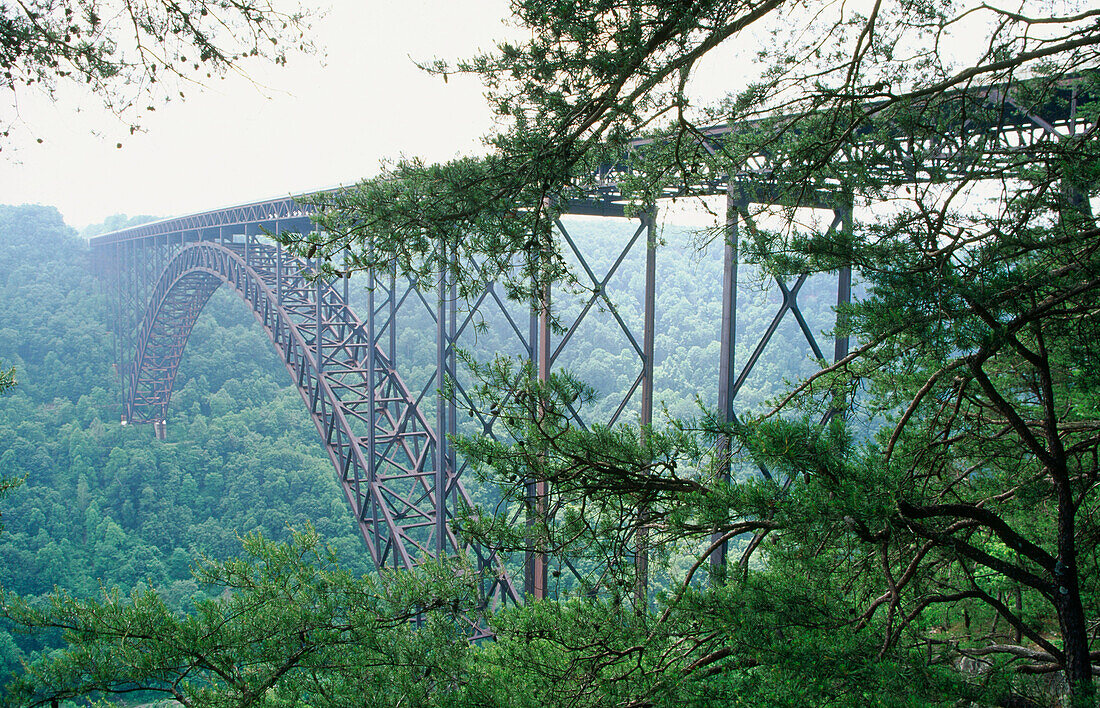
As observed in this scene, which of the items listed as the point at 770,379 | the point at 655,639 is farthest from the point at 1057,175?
the point at 770,379

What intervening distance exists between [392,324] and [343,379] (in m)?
5.28

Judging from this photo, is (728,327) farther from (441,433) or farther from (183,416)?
(183,416)

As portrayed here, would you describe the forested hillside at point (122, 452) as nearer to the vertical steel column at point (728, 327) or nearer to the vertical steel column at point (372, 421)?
the vertical steel column at point (372, 421)

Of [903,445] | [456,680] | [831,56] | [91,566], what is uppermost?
[831,56]

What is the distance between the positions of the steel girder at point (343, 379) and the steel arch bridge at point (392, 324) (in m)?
0.04

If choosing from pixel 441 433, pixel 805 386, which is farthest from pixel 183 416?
pixel 805 386

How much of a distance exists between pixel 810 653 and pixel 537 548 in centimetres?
89

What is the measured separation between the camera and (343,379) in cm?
1366

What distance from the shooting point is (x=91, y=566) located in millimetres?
17766

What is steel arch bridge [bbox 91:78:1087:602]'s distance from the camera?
10.1 feet

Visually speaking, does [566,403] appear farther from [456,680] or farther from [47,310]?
[47,310]

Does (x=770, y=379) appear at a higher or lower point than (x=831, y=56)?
lower

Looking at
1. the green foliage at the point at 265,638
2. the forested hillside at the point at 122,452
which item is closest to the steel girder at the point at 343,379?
the green foliage at the point at 265,638

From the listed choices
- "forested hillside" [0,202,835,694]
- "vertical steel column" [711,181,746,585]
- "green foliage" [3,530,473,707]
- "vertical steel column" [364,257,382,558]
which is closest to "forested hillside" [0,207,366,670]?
"forested hillside" [0,202,835,694]
